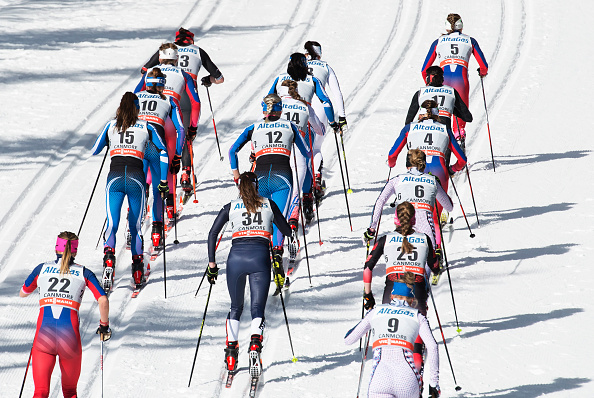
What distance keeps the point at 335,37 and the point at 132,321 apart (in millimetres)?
11504

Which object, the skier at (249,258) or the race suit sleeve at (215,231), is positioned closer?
the skier at (249,258)

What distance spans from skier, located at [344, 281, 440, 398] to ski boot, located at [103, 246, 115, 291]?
13.7ft

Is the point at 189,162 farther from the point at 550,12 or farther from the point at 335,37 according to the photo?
the point at 550,12

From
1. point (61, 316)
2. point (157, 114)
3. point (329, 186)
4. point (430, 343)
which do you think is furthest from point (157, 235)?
point (430, 343)

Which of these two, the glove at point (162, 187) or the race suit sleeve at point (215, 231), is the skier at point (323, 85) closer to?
the glove at point (162, 187)

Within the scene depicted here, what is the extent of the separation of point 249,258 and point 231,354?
1.00 meters

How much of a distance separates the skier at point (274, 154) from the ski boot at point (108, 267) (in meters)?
1.76

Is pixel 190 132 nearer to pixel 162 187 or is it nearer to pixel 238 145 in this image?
pixel 162 187

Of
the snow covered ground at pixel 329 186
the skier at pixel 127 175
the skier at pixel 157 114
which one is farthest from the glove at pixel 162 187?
the snow covered ground at pixel 329 186

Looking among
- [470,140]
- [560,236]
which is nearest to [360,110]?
[470,140]

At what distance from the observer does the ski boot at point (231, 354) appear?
10383 millimetres

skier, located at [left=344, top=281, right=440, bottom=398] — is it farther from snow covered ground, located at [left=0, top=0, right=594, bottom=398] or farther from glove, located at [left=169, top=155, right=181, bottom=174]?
glove, located at [left=169, top=155, right=181, bottom=174]

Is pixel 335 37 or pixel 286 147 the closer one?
pixel 286 147

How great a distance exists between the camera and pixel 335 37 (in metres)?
21.8
